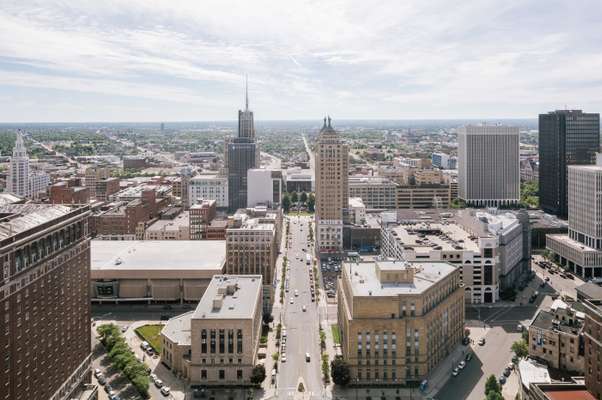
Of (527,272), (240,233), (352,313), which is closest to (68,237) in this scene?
(352,313)

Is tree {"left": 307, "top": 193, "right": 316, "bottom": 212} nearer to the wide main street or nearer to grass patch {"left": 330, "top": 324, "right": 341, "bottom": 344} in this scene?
the wide main street

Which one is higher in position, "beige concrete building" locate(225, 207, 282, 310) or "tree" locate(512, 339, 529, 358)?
"beige concrete building" locate(225, 207, 282, 310)

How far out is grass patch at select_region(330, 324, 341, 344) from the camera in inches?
2976

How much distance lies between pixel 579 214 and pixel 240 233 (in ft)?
215

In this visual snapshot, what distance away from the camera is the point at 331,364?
65.2 meters

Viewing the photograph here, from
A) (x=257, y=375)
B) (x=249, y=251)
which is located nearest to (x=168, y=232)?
(x=249, y=251)

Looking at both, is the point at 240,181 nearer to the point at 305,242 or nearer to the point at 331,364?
the point at 305,242

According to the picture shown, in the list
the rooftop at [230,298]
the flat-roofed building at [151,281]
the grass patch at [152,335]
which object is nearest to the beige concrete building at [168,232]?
the flat-roofed building at [151,281]

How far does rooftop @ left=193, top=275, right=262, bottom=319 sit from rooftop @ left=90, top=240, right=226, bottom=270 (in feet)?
50.5

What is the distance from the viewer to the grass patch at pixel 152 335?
7486 centimetres

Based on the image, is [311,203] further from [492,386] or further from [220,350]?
[492,386]

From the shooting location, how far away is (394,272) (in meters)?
68.6

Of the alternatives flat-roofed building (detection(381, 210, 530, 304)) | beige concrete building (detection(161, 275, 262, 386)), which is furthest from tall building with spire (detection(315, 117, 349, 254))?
beige concrete building (detection(161, 275, 262, 386))

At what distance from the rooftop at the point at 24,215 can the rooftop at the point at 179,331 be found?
63.6 feet
